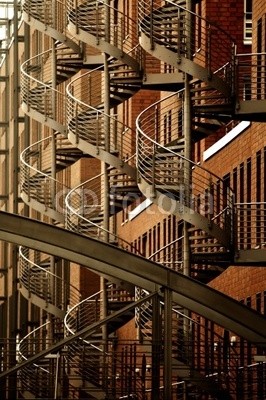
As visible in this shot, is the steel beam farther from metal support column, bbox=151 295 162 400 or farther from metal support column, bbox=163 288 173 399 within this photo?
metal support column, bbox=151 295 162 400

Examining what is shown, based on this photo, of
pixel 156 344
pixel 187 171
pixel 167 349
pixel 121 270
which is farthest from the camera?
pixel 187 171

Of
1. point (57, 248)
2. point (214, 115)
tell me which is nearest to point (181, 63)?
point (214, 115)

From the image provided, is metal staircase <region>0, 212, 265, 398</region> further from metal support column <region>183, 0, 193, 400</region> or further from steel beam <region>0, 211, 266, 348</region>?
metal support column <region>183, 0, 193, 400</region>

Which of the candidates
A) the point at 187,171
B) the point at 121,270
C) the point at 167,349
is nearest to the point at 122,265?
the point at 121,270

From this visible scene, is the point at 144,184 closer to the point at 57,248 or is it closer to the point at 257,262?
the point at 257,262

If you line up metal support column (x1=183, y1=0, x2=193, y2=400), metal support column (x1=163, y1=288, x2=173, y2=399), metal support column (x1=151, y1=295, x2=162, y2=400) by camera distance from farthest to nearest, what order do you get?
metal support column (x1=183, y1=0, x2=193, y2=400) < metal support column (x1=151, y1=295, x2=162, y2=400) < metal support column (x1=163, y1=288, x2=173, y2=399)

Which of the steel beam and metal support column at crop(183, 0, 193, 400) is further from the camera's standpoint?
metal support column at crop(183, 0, 193, 400)

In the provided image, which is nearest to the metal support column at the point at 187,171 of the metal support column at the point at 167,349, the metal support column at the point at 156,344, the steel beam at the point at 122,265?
the metal support column at the point at 156,344

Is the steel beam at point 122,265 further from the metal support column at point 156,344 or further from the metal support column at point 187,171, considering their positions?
the metal support column at point 187,171

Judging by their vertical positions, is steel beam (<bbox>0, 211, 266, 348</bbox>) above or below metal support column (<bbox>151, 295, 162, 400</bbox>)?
above

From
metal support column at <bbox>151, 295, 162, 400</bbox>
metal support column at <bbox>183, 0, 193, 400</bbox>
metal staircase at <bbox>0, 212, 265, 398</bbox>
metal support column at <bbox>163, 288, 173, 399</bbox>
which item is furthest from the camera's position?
metal support column at <bbox>183, 0, 193, 400</bbox>

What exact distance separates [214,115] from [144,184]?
263 centimetres

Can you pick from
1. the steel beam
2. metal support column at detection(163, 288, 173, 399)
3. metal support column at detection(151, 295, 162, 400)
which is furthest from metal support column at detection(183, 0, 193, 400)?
metal support column at detection(163, 288, 173, 399)

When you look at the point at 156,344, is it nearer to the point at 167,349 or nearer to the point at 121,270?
the point at 167,349
